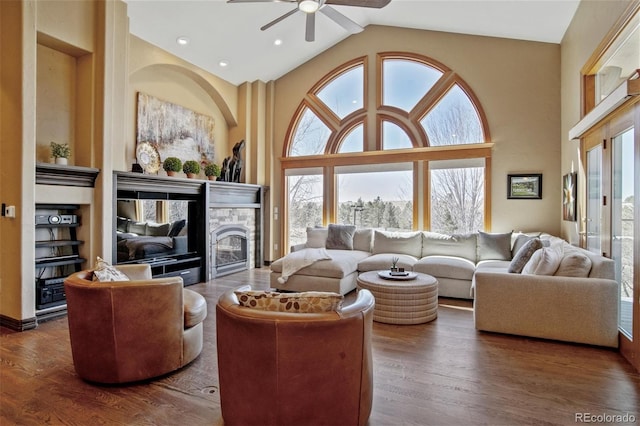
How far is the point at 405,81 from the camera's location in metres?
6.25

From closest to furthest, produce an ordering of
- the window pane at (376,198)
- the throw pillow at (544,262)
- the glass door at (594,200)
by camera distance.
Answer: the throw pillow at (544,262)
the glass door at (594,200)
the window pane at (376,198)

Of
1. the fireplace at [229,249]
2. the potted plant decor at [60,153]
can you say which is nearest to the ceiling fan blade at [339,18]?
the potted plant decor at [60,153]

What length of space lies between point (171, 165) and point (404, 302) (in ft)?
12.7

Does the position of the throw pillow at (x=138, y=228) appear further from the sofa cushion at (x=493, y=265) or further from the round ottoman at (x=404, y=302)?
the sofa cushion at (x=493, y=265)

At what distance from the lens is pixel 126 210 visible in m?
4.62

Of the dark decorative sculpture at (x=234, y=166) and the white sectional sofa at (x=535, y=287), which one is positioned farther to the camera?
the dark decorative sculpture at (x=234, y=166)

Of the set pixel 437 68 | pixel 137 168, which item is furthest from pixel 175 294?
pixel 437 68

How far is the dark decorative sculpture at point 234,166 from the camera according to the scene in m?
6.40

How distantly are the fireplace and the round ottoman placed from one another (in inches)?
123

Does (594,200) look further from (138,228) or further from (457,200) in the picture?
(138,228)

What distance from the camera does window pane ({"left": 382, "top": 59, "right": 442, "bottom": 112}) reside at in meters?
6.09

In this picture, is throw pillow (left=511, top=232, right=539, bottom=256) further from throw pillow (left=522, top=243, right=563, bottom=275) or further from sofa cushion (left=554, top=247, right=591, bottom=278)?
sofa cushion (left=554, top=247, right=591, bottom=278)

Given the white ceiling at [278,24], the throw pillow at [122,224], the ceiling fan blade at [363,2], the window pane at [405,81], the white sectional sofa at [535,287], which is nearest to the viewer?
the white sectional sofa at [535,287]

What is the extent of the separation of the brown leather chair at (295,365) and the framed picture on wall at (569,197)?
3906 millimetres
